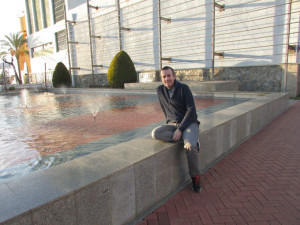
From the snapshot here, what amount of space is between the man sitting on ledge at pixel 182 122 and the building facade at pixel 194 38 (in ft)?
34.1

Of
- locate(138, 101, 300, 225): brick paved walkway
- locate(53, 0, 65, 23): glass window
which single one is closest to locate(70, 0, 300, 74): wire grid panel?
locate(53, 0, 65, 23): glass window

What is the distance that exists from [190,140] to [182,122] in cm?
26

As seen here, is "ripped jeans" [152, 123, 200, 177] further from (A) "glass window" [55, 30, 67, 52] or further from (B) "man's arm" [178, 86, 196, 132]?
(A) "glass window" [55, 30, 67, 52]

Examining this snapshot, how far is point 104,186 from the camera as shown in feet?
5.90

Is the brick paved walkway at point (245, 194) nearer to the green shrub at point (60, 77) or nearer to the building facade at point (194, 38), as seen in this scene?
the building facade at point (194, 38)

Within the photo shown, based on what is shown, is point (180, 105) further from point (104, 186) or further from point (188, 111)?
point (104, 186)

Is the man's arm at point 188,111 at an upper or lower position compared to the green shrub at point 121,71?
lower

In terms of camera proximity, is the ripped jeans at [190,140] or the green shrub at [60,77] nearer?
the ripped jeans at [190,140]

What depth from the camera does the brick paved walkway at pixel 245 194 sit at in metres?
2.19

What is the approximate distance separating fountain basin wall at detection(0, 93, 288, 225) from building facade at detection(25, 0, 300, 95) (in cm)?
1083

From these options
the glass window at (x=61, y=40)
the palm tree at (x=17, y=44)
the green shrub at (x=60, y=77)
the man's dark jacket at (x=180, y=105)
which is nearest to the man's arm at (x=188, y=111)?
the man's dark jacket at (x=180, y=105)

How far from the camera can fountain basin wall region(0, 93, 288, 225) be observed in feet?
4.78

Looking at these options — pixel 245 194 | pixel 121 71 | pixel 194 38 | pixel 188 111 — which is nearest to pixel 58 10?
pixel 121 71

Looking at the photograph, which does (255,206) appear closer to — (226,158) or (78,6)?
(226,158)
